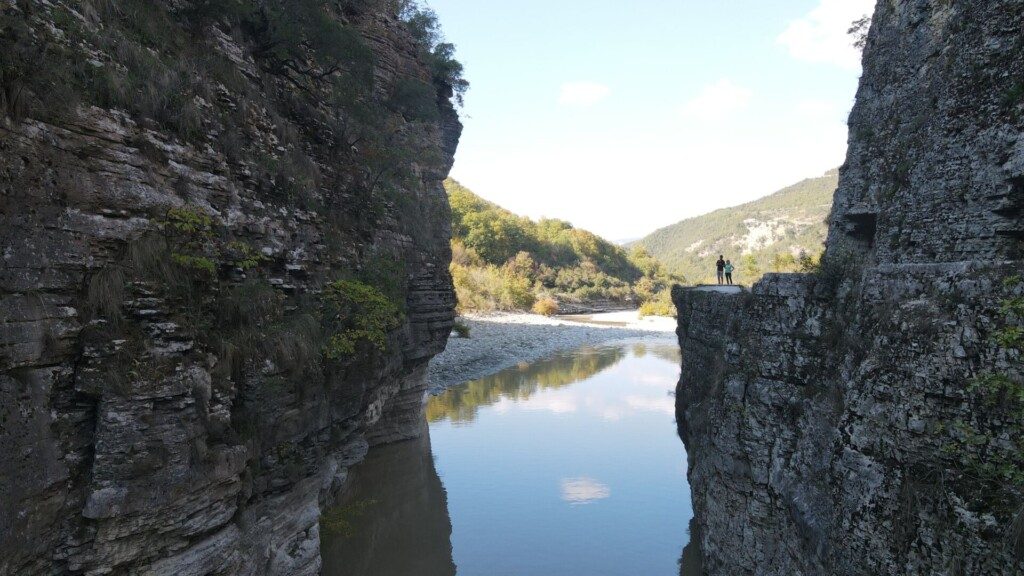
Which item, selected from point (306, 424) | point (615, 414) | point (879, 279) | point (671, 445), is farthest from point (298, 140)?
point (615, 414)

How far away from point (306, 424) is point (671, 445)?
1626cm

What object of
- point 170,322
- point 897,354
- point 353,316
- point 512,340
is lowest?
point 512,340

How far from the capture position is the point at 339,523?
489 inches

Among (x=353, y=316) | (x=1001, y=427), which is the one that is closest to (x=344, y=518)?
(x=353, y=316)

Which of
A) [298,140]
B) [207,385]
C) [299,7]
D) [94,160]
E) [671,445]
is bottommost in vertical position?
[671,445]

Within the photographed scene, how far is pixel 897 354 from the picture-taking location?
4.75m

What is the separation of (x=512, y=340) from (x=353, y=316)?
35078 mm

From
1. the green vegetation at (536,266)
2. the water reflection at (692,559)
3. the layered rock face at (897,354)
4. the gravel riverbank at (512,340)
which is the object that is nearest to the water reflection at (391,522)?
the gravel riverbank at (512,340)

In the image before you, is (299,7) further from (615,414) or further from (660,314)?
(660,314)

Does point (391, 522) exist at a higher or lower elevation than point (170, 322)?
lower

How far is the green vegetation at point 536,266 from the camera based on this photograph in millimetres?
65062

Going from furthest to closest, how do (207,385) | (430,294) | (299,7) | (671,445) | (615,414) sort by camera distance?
(615,414) < (671,445) < (430,294) < (299,7) < (207,385)

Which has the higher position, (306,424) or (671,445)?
(306,424)

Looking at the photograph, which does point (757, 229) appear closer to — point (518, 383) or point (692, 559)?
point (518, 383)
